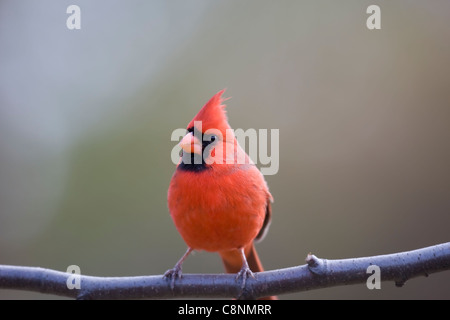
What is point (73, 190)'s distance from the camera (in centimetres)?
503

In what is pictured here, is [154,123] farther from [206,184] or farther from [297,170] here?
[206,184]

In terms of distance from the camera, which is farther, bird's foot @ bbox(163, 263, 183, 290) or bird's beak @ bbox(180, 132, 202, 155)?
bird's beak @ bbox(180, 132, 202, 155)

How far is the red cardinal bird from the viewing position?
268 centimetres

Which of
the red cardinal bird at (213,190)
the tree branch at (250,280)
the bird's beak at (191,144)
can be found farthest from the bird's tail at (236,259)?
the bird's beak at (191,144)

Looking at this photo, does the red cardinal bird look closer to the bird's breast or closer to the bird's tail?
the bird's breast

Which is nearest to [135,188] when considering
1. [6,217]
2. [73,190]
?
[73,190]

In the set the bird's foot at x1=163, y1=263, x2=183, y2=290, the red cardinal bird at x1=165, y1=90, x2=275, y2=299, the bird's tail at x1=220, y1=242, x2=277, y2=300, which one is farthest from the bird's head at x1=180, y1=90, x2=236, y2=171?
the bird's tail at x1=220, y1=242, x2=277, y2=300

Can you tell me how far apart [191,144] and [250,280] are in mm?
793

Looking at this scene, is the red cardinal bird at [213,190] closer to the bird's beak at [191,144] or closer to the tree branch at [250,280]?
the bird's beak at [191,144]

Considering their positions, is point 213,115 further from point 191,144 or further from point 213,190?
point 213,190

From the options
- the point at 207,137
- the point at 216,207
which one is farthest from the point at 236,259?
the point at 207,137

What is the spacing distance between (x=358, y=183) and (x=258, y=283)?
305 cm

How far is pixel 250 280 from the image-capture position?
2.52 m

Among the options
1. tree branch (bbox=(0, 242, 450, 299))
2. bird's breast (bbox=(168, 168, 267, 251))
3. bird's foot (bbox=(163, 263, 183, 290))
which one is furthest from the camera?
bird's breast (bbox=(168, 168, 267, 251))
